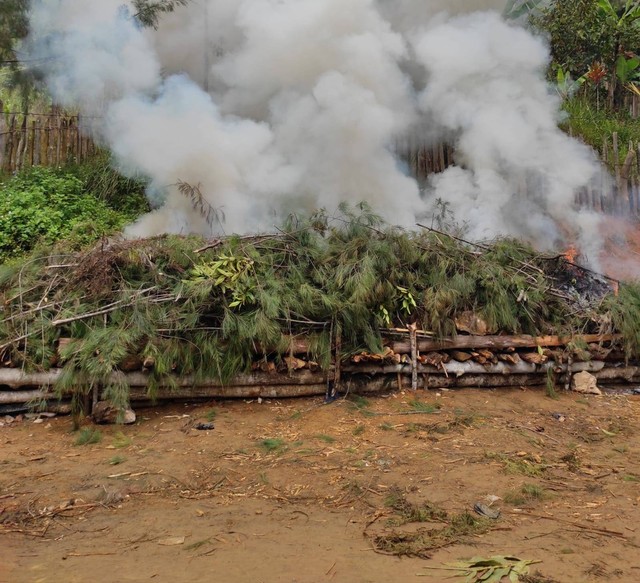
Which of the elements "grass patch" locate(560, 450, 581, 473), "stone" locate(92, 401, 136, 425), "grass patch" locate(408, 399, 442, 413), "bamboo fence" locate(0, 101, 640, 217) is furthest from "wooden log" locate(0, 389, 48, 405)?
"bamboo fence" locate(0, 101, 640, 217)

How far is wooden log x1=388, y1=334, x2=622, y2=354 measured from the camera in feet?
17.9

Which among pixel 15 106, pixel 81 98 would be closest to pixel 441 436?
pixel 81 98

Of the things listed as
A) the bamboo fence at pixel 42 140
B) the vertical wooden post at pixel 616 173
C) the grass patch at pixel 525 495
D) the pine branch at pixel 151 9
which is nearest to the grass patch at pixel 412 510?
the grass patch at pixel 525 495

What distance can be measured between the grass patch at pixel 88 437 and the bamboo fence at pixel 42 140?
5923 mm

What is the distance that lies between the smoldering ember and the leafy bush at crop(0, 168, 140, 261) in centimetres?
5

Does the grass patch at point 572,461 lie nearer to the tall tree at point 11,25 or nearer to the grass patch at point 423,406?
the grass patch at point 423,406

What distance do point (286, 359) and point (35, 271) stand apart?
2696 mm

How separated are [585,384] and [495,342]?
4.07 ft

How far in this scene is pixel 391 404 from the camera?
16.5ft

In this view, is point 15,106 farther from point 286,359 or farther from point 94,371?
point 286,359

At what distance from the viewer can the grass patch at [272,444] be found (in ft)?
13.0

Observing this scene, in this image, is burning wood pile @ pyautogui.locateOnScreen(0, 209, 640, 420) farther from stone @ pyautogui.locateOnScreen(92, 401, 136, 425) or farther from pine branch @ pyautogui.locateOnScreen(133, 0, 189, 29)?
pine branch @ pyautogui.locateOnScreen(133, 0, 189, 29)

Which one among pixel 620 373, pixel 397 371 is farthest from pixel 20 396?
pixel 620 373

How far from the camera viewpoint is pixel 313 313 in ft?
17.0
